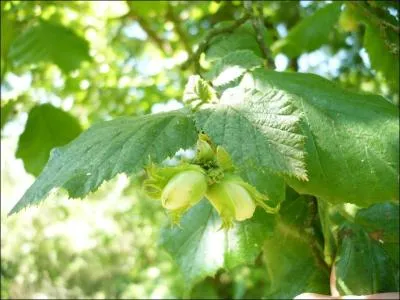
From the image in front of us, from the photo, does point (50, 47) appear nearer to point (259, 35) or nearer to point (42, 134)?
point (42, 134)

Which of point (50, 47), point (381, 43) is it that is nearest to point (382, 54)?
point (381, 43)

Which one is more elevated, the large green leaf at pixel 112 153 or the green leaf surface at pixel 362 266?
the large green leaf at pixel 112 153

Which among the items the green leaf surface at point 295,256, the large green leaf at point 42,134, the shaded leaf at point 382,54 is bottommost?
the large green leaf at point 42,134

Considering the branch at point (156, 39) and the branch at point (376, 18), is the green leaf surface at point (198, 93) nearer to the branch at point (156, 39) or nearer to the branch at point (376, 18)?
the branch at point (376, 18)

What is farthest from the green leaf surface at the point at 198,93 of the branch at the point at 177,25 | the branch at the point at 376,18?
the branch at the point at 177,25

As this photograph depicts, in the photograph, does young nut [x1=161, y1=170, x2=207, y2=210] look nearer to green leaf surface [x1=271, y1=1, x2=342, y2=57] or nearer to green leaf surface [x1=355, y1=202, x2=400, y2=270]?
green leaf surface [x1=355, y1=202, x2=400, y2=270]

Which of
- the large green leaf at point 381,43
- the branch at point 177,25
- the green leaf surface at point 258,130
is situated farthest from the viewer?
the branch at point 177,25

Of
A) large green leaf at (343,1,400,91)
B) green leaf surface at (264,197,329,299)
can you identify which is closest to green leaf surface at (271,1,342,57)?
large green leaf at (343,1,400,91)
